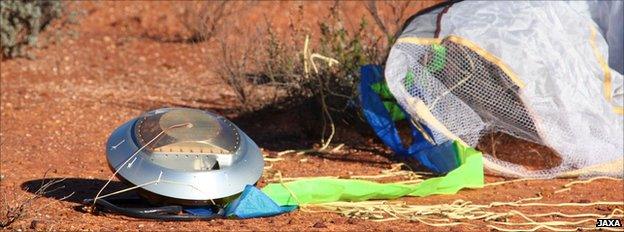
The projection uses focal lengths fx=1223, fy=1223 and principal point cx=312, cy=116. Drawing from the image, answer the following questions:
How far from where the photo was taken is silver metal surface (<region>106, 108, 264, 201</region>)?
4906 millimetres

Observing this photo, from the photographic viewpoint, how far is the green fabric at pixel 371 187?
5.37 metres

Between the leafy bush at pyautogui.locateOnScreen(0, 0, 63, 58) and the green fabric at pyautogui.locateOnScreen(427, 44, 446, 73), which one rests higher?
the green fabric at pyautogui.locateOnScreen(427, 44, 446, 73)

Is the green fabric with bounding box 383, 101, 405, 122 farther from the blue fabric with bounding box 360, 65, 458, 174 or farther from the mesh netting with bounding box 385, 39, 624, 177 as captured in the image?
the mesh netting with bounding box 385, 39, 624, 177

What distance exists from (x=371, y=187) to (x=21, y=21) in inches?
200

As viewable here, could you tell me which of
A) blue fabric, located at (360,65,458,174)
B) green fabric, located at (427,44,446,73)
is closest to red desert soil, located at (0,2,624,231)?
blue fabric, located at (360,65,458,174)

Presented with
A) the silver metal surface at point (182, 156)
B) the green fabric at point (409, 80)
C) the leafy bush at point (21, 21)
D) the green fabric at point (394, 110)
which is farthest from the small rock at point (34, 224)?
the leafy bush at point (21, 21)

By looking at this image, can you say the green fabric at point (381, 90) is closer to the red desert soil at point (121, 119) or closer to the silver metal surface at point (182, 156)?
the red desert soil at point (121, 119)

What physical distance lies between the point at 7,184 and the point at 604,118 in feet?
10.2

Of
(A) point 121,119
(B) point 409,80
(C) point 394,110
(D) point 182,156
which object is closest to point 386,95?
(C) point 394,110

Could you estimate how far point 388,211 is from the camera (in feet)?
17.5

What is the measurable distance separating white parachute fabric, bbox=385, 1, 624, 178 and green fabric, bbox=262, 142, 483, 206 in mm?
302

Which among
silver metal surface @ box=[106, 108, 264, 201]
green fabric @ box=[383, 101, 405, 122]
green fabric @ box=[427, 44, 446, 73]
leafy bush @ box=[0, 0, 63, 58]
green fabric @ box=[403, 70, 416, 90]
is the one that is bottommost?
leafy bush @ box=[0, 0, 63, 58]

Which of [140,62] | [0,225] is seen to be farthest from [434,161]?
[140,62]

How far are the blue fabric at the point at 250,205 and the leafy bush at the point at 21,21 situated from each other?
4929 mm
